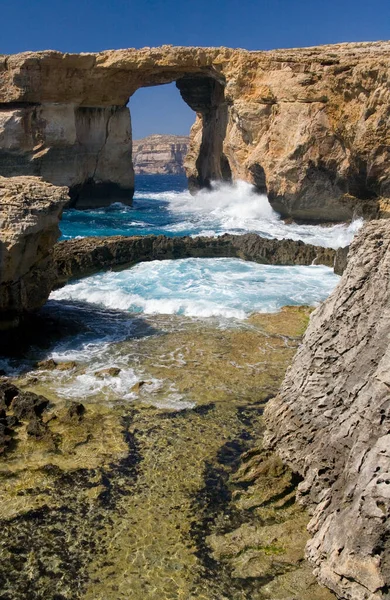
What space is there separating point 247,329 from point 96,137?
97.2 feet

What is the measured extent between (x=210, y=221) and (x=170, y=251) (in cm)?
1335

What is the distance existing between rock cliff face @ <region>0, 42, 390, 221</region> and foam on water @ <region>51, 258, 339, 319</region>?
32.4ft

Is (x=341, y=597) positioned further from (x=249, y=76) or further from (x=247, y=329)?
Result: (x=249, y=76)

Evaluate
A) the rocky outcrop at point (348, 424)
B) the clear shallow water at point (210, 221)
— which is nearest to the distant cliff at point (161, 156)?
the clear shallow water at point (210, 221)

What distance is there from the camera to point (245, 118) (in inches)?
1428

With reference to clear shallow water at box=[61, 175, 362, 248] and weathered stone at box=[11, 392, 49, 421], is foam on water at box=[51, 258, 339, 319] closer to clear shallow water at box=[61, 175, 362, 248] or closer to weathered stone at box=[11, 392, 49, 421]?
weathered stone at box=[11, 392, 49, 421]

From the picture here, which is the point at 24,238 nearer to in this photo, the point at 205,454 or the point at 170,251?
the point at 205,454

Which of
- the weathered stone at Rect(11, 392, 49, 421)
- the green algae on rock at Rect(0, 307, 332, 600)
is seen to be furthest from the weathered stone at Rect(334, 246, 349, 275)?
the weathered stone at Rect(11, 392, 49, 421)

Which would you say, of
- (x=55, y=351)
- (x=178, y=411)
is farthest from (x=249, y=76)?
(x=178, y=411)

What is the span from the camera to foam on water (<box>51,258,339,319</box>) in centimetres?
1795

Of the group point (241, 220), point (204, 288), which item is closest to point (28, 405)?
point (204, 288)

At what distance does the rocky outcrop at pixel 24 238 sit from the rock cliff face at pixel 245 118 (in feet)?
67.5

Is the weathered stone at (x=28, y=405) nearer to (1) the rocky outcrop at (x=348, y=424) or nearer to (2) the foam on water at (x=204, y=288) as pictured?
(1) the rocky outcrop at (x=348, y=424)

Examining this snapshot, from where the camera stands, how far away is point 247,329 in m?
15.8
